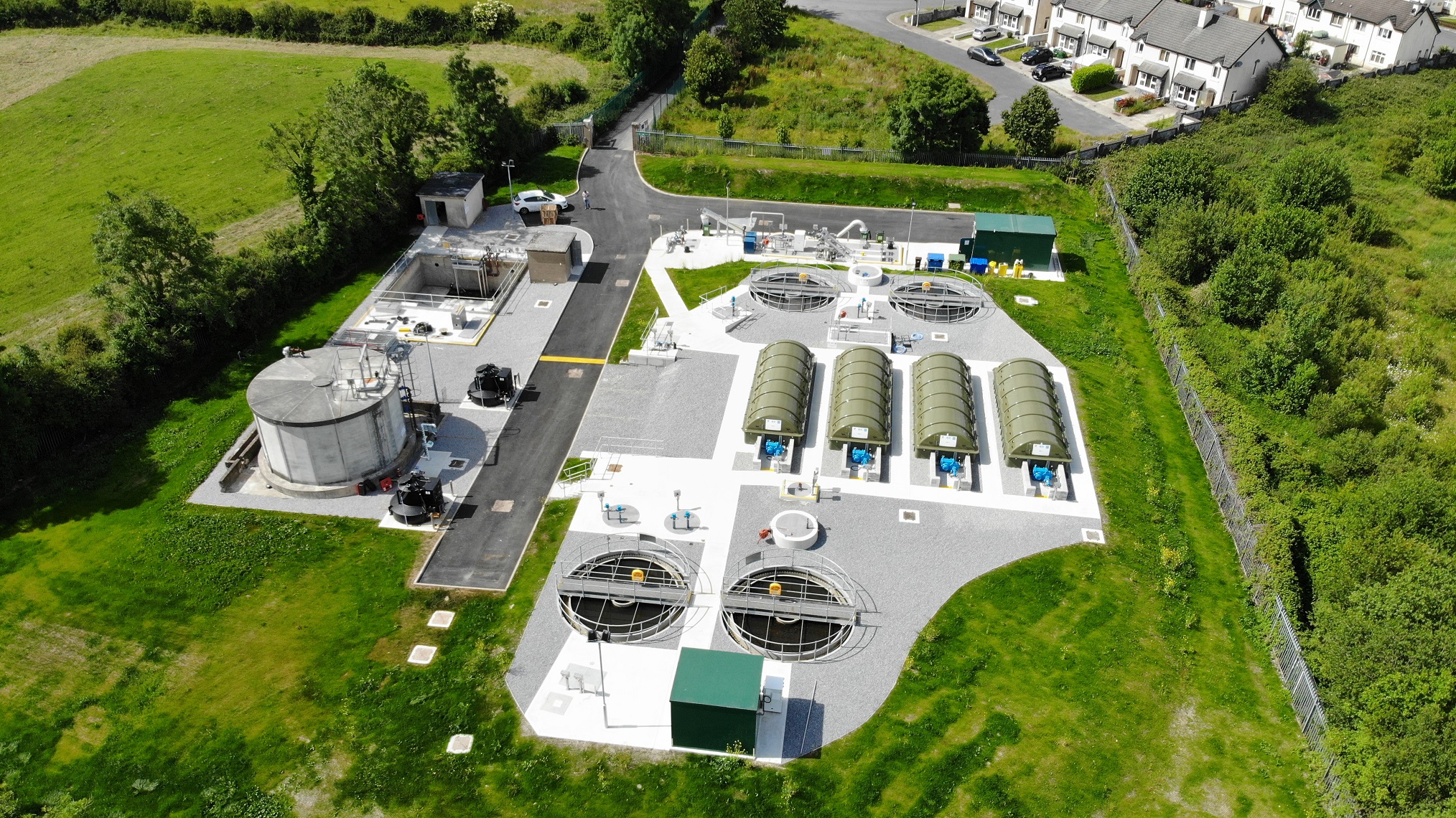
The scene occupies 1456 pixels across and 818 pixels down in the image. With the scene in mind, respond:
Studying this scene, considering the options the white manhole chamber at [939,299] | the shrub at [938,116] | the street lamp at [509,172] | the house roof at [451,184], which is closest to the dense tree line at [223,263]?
the house roof at [451,184]

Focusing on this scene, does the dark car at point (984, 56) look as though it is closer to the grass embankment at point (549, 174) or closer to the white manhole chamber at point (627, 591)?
the grass embankment at point (549, 174)

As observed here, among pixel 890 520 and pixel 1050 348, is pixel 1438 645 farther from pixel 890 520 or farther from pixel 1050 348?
pixel 1050 348

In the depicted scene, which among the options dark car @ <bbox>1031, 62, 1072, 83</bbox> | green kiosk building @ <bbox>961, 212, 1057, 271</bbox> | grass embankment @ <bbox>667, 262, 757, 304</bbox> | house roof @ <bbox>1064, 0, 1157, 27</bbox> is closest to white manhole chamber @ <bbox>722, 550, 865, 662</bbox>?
grass embankment @ <bbox>667, 262, 757, 304</bbox>

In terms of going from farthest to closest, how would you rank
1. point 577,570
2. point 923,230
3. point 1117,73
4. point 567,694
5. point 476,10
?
point 476,10
point 1117,73
point 923,230
point 577,570
point 567,694

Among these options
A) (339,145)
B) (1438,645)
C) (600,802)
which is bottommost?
(600,802)

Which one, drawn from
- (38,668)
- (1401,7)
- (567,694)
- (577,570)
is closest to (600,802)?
(567,694)

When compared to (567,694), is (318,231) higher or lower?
higher

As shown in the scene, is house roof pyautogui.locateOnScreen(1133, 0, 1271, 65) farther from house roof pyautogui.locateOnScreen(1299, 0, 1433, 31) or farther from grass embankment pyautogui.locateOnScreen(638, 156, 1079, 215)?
grass embankment pyautogui.locateOnScreen(638, 156, 1079, 215)
